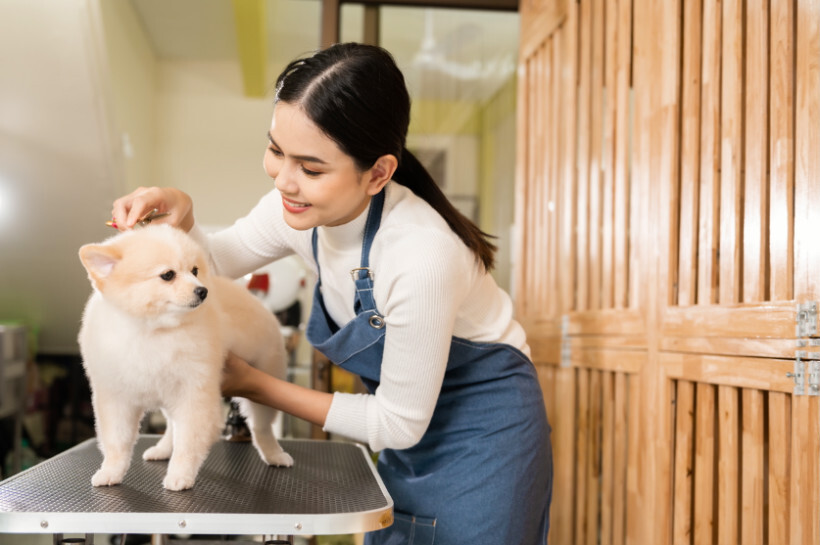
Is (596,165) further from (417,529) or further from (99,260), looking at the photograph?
(99,260)

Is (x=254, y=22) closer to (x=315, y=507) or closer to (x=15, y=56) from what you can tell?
(x=15, y=56)

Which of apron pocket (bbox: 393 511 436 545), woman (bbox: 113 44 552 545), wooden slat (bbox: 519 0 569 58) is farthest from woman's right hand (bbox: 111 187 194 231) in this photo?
wooden slat (bbox: 519 0 569 58)

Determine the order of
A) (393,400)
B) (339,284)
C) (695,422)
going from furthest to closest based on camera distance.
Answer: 1. (695,422)
2. (339,284)
3. (393,400)

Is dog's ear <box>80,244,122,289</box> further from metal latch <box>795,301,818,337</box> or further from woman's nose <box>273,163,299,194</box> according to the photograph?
metal latch <box>795,301,818,337</box>

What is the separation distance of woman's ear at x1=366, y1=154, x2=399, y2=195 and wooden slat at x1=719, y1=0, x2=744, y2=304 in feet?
2.15

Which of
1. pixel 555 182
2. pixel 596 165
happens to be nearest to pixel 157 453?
pixel 596 165

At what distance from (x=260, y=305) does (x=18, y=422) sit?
2.70 m

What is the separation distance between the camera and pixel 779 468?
1.18m

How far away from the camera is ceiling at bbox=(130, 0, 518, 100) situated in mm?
3039

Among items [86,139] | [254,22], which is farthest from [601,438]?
[86,139]

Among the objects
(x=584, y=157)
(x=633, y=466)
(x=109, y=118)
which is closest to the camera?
(x=633, y=466)

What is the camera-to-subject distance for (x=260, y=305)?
4.11 ft

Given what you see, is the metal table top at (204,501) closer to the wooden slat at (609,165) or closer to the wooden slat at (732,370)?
the wooden slat at (732,370)

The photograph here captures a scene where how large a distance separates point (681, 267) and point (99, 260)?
1.11 metres
